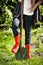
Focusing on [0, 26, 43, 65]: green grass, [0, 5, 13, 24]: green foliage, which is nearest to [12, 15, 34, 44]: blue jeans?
[0, 26, 43, 65]: green grass

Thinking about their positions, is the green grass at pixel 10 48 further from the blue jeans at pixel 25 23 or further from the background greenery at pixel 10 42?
the blue jeans at pixel 25 23

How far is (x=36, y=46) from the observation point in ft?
25.4

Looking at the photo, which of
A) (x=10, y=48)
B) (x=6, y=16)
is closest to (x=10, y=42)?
(x=10, y=48)

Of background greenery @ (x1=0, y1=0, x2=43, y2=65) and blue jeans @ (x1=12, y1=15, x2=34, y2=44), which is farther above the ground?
blue jeans @ (x1=12, y1=15, x2=34, y2=44)

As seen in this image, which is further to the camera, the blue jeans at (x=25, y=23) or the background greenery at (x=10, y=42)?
the background greenery at (x=10, y=42)

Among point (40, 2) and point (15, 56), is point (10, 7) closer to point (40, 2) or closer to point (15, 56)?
point (15, 56)

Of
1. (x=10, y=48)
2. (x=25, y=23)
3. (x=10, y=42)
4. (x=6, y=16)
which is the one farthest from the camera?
(x=6, y=16)

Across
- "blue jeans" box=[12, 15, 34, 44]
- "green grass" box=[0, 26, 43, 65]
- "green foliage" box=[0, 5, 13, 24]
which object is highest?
"blue jeans" box=[12, 15, 34, 44]

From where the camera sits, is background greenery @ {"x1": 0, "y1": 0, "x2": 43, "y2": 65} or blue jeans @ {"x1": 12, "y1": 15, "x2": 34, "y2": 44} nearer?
blue jeans @ {"x1": 12, "y1": 15, "x2": 34, "y2": 44}

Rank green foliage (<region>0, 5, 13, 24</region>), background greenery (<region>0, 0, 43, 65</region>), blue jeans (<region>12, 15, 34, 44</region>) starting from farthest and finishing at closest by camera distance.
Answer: green foliage (<region>0, 5, 13, 24</region>) < background greenery (<region>0, 0, 43, 65</region>) < blue jeans (<region>12, 15, 34, 44</region>)

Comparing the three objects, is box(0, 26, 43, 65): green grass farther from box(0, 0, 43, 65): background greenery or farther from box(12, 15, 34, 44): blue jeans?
box(12, 15, 34, 44): blue jeans

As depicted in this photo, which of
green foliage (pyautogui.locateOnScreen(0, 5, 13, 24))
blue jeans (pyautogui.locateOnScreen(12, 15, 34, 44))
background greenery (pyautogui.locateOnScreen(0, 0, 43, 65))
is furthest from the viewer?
green foliage (pyautogui.locateOnScreen(0, 5, 13, 24))

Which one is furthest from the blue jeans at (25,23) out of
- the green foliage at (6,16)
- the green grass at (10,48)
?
the green foliage at (6,16)

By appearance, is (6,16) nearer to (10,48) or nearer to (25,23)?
(10,48)
